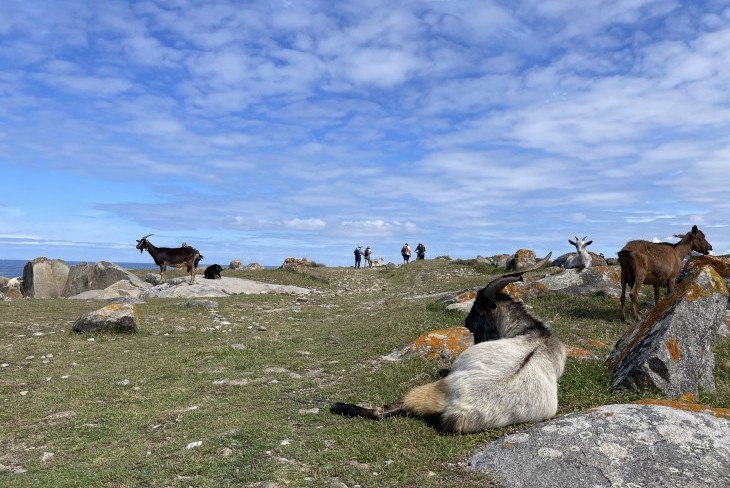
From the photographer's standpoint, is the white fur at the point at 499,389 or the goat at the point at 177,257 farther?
the goat at the point at 177,257

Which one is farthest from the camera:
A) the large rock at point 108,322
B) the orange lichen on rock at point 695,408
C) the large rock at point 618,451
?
the large rock at point 108,322

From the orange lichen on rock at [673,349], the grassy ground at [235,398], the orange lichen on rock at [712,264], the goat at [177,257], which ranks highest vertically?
the goat at [177,257]

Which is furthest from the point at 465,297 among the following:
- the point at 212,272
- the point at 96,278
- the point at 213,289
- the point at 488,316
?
the point at 96,278

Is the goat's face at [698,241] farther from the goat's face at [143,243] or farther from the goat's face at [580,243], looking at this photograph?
the goat's face at [143,243]

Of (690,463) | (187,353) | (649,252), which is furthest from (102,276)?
(690,463)

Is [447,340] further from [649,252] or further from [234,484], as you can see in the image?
[649,252]

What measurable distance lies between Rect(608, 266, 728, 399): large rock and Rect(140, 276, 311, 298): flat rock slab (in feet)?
73.3

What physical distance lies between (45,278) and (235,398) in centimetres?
3357

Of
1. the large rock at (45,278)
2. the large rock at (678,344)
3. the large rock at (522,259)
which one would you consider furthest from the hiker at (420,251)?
the large rock at (678,344)

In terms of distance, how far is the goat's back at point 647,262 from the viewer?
51.6 ft

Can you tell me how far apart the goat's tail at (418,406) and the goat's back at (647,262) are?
36.0ft

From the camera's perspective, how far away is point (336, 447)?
680 centimetres

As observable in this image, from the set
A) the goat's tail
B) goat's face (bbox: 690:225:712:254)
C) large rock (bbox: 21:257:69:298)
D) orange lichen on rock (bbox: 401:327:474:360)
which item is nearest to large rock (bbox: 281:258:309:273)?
large rock (bbox: 21:257:69:298)

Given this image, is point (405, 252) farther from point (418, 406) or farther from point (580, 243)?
point (418, 406)
